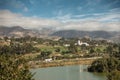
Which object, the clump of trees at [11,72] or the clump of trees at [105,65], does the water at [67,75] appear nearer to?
the clump of trees at [105,65]

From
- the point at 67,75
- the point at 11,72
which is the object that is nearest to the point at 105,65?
the point at 67,75

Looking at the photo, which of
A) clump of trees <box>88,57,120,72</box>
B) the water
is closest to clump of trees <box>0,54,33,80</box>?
the water

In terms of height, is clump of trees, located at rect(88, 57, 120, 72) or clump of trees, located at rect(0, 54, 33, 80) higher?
clump of trees, located at rect(0, 54, 33, 80)

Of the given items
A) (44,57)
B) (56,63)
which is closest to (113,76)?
(56,63)

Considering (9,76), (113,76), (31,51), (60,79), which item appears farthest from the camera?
(31,51)

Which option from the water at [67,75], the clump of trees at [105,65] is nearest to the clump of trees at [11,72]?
the water at [67,75]

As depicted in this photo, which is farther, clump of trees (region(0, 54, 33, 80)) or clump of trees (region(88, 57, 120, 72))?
clump of trees (region(88, 57, 120, 72))

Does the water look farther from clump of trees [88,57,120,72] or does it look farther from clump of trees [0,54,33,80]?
clump of trees [0,54,33,80]

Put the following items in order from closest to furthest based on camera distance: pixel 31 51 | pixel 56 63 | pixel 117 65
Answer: pixel 117 65 → pixel 56 63 → pixel 31 51

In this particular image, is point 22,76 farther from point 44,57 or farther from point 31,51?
point 31,51

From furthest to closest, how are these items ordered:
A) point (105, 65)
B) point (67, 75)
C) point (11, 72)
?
point (105, 65), point (67, 75), point (11, 72)

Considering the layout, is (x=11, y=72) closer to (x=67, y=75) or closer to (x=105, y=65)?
(x=67, y=75)
